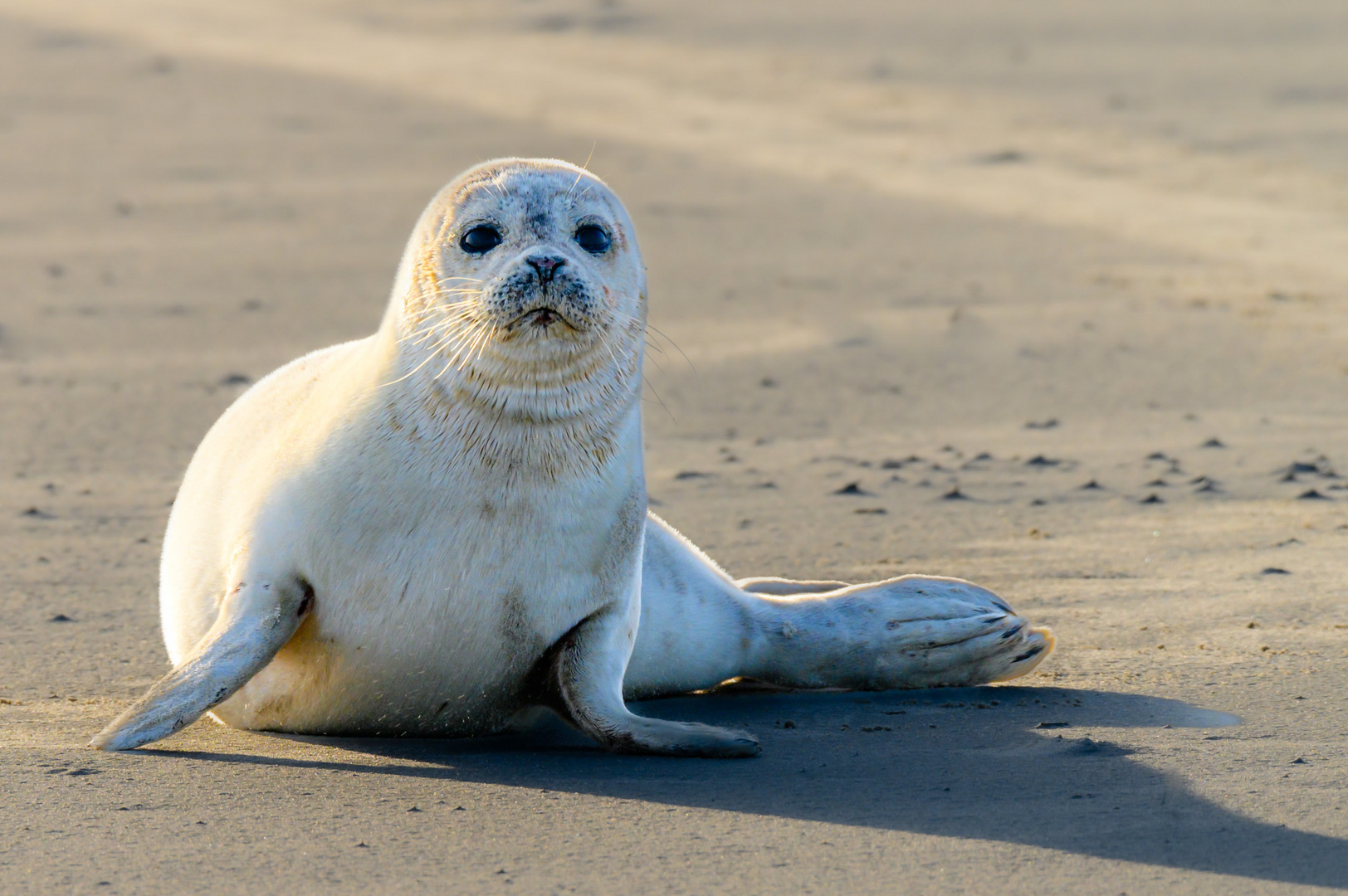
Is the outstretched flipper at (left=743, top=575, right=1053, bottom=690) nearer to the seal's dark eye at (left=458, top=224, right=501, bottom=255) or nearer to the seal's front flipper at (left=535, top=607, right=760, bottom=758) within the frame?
the seal's front flipper at (left=535, top=607, right=760, bottom=758)

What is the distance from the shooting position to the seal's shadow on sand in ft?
10.6

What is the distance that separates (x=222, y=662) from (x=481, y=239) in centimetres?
104

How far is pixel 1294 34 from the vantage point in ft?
65.7

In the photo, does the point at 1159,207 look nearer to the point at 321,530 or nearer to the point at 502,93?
the point at 502,93

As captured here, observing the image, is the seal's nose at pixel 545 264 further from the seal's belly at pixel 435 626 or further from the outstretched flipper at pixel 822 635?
the outstretched flipper at pixel 822 635

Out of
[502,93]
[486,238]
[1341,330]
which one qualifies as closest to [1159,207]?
[1341,330]

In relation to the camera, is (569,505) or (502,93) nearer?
(569,505)

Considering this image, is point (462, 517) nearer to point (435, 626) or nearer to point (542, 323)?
point (435, 626)

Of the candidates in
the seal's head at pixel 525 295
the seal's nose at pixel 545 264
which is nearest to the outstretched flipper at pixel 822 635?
the seal's head at pixel 525 295

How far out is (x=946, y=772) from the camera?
12.2 ft

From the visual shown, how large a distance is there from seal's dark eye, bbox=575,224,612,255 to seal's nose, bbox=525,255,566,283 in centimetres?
25

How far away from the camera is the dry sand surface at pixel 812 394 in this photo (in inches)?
131

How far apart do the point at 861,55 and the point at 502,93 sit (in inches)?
180

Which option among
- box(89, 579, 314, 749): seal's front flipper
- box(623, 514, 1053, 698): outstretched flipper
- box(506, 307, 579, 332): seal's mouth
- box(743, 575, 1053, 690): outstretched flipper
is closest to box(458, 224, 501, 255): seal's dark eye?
box(506, 307, 579, 332): seal's mouth
